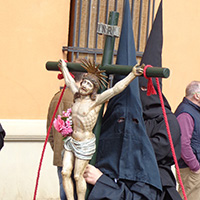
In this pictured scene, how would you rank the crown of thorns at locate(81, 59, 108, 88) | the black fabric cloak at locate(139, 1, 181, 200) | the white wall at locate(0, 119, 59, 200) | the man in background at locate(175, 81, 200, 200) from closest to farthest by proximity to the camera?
the crown of thorns at locate(81, 59, 108, 88) < the black fabric cloak at locate(139, 1, 181, 200) < the man in background at locate(175, 81, 200, 200) < the white wall at locate(0, 119, 59, 200)

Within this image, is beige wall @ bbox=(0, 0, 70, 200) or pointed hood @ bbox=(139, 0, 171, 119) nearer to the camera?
pointed hood @ bbox=(139, 0, 171, 119)

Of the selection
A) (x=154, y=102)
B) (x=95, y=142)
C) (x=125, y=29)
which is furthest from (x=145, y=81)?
(x=95, y=142)

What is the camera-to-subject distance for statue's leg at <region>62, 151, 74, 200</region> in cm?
236

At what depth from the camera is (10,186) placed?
6320 mm

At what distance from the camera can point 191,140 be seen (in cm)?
521

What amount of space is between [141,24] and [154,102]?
434 centimetres

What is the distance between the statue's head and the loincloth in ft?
0.71

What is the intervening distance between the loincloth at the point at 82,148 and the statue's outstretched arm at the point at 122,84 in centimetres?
20

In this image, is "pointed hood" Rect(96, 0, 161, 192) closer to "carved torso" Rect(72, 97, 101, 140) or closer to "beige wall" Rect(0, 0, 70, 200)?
"carved torso" Rect(72, 97, 101, 140)

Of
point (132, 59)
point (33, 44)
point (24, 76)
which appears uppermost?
point (132, 59)

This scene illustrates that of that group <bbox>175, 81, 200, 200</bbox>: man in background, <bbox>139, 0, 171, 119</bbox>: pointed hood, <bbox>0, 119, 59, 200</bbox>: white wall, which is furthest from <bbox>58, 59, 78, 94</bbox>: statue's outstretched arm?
<bbox>0, 119, 59, 200</bbox>: white wall

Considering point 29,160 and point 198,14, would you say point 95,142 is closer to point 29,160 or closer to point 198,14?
point 29,160

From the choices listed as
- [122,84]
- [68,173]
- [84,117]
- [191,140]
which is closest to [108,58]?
[122,84]

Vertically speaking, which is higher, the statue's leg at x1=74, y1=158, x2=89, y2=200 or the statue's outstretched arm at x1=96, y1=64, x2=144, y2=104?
the statue's outstretched arm at x1=96, y1=64, x2=144, y2=104
